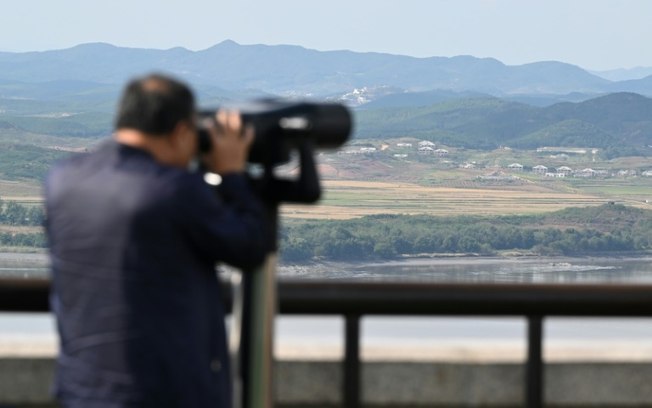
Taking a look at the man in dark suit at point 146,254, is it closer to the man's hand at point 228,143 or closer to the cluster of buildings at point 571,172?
the man's hand at point 228,143

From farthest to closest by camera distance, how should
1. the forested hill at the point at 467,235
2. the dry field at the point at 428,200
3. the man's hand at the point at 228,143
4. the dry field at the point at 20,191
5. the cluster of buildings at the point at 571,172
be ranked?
the cluster of buildings at the point at 571,172 → the dry field at the point at 428,200 → the dry field at the point at 20,191 → the forested hill at the point at 467,235 → the man's hand at the point at 228,143

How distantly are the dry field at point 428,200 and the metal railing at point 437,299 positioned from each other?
372 ft

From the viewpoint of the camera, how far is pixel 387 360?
4.85 meters

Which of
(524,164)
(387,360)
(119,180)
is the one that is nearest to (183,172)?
(119,180)

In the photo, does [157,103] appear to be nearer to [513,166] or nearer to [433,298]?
[433,298]

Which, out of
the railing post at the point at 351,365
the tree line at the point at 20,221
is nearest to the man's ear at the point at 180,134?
the railing post at the point at 351,365

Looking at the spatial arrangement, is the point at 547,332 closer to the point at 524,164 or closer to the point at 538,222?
the point at 538,222

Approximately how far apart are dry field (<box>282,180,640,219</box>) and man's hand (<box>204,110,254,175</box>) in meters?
115

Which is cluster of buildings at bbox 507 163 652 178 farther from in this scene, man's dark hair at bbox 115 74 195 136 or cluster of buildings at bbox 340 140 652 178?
man's dark hair at bbox 115 74 195 136

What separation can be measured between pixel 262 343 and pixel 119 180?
0.64 meters

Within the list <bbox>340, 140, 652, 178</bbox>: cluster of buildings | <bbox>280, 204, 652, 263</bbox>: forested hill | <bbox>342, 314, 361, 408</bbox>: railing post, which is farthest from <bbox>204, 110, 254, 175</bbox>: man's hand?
<bbox>340, 140, 652, 178</bbox>: cluster of buildings

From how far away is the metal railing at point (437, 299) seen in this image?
14.7ft

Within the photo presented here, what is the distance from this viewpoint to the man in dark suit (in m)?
3.31

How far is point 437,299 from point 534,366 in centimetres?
45
